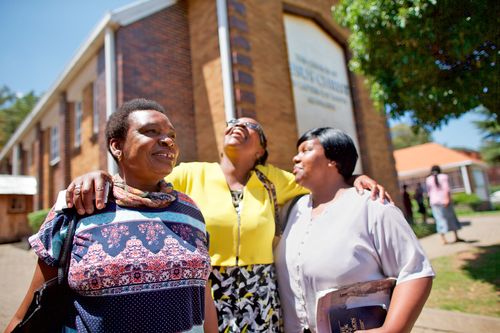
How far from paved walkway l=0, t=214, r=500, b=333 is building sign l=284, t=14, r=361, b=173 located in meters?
3.26

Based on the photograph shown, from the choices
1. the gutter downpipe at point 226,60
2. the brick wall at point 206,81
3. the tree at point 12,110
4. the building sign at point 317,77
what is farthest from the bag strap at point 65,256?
the tree at point 12,110

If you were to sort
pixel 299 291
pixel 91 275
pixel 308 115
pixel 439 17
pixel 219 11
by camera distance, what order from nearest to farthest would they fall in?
pixel 91 275 → pixel 299 291 → pixel 439 17 → pixel 219 11 → pixel 308 115

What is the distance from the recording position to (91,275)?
110cm

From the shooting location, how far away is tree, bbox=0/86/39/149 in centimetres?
3100

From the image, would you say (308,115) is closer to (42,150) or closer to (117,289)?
(117,289)

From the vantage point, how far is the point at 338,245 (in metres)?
1.61

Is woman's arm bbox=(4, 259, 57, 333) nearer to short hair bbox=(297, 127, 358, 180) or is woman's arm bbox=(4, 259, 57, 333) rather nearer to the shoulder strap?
the shoulder strap

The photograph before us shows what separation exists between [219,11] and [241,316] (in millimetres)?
6063

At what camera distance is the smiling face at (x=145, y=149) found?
1.38m

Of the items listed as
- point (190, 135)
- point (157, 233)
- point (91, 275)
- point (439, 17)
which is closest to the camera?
point (91, 275)

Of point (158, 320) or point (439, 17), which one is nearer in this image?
point (158, 320)

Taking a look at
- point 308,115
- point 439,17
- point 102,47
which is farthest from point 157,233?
point 102,47

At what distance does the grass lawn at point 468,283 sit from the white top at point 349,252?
123 inches

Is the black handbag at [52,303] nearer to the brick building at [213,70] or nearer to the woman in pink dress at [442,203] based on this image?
the brick building at [213,70]
